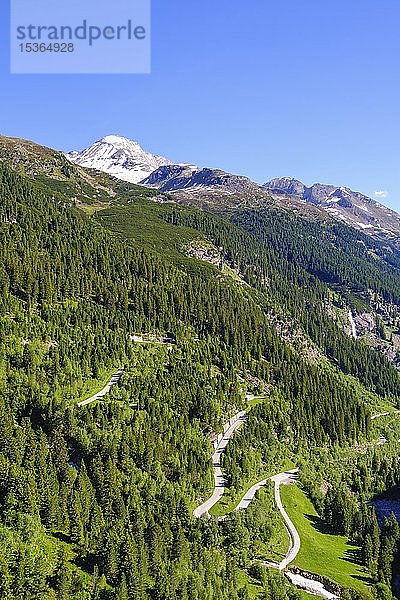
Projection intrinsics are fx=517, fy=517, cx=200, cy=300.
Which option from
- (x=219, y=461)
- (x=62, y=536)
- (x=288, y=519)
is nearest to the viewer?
(x=62, y=536)

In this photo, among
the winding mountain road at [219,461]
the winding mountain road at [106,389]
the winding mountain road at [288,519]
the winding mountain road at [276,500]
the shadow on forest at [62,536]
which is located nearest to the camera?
the shadow on forest at [62,536]

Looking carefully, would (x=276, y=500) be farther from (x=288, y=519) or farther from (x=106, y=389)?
(x=106, y=389)

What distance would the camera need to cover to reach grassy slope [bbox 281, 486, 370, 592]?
98.9m

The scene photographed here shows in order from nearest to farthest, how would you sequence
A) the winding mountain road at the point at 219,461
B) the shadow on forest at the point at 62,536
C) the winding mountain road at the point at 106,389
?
the shadow on forest at the point at 62,536
the winding mountain road at the point at 219,461
the winding mountain road at the point at 106,389

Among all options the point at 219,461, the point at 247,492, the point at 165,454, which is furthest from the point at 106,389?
the point at 247,492

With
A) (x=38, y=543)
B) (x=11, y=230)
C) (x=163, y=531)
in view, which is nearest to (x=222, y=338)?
(x=11, y=230)

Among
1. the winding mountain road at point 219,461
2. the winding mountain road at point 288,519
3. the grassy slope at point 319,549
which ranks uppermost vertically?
the winding mountain road at point 219,461

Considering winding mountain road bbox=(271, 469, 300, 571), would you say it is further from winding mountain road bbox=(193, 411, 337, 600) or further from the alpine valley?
the alpine valley

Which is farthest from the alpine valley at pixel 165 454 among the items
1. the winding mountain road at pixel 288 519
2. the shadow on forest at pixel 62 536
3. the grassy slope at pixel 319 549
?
the winding mountain road at pixel 288 519

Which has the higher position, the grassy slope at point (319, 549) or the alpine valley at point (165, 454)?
→ the alpine valley at point (165, 454)

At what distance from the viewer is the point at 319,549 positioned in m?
106

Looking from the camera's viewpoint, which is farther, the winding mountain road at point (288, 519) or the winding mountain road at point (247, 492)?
the winding mountain road at point (247, 492)

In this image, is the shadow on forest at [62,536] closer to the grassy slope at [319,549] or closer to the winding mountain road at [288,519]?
the winding mountain road at [288,519]

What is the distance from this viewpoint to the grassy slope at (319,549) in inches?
3895
